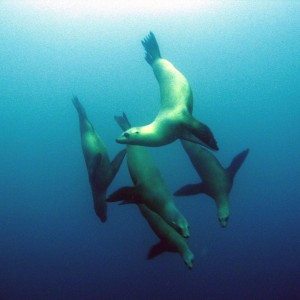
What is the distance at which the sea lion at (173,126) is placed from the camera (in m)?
3.49

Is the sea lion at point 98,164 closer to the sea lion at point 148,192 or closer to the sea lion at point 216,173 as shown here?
the sea lion at point 148,192

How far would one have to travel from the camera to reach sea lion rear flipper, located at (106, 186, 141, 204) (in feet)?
12.7

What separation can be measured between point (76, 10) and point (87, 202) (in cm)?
613

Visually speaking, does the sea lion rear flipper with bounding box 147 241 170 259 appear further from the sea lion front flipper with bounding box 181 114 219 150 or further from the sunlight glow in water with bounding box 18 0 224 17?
the sunlight glow in water with bounding box 18 0 224 17

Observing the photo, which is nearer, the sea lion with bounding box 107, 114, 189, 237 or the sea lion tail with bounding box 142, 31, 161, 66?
the sea lion with bounding box 107, 114, 189, 237

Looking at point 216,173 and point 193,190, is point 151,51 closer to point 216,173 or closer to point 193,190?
point 216,173

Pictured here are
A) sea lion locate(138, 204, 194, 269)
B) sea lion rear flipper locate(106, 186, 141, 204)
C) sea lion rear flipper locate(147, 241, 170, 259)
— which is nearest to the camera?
sea lion rear flipper locate(106, 186, 141, 204)

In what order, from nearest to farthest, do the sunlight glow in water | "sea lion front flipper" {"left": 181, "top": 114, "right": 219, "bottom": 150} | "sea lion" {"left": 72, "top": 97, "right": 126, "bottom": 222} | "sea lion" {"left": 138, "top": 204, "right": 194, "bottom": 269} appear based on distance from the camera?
"sea lion front flipper" {"left": 181, "top": 114, "right": 219, "bottom": 150}, "sea lion" {"left": 72, "top": 97, "right": 126, "bottom": 222}, "sea lion" {"left": 138, "top": 204, "right": 194, "bottom": 269}, the sunlight glow in water

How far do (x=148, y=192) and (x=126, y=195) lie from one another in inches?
11.8

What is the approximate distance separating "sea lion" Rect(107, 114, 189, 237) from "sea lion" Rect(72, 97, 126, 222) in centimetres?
22

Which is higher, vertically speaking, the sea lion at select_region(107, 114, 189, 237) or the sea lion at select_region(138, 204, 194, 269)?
the sea lion at select_region(107, 114, 189, 237)

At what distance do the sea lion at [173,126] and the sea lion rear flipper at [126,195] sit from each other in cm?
66

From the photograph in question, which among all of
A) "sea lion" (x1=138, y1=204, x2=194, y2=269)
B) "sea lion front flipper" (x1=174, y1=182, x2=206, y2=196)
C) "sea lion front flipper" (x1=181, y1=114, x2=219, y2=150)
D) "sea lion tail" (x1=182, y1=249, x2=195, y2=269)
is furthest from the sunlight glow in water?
"sea lion tail" (x1=182, y1=249, x2=195, y2=269)

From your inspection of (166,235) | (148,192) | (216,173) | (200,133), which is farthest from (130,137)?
(166,235)
